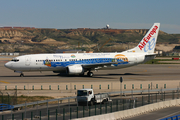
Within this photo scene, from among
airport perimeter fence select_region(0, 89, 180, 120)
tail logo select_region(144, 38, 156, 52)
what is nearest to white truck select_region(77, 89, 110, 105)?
airport perimeter fence select_region(0, 89, 180, 120)

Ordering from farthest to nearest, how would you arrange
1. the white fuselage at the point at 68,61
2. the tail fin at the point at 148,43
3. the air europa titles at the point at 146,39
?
the air europa titles at the point at 146,39 → the tail fin at the point at 148,43 → the white fuselage at the point at 68,61

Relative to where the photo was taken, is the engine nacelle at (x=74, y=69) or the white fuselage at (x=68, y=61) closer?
the white fuselage at (x=68, y=61)

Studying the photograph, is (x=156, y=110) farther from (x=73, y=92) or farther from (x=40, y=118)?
(x=40, y=118)

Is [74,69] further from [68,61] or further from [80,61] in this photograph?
[80,61]

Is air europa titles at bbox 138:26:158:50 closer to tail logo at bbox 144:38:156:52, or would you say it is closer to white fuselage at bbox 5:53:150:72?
tail logo at bbox 144:38:156:52

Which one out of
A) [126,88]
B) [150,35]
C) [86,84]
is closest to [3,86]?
[86,84]

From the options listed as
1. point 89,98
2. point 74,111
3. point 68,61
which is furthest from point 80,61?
point 74,111

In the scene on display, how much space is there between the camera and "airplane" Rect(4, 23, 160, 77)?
203 ft

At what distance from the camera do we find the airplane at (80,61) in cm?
6175

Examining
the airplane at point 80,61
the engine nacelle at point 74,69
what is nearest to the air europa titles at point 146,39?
the airplane at point 80,61

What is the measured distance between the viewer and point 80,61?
65438mm

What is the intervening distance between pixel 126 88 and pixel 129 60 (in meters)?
21.5

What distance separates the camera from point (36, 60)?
6200cm

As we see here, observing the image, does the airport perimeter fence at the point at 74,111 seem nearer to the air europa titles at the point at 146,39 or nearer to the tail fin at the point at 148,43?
the tail fin at the point at 148,43
